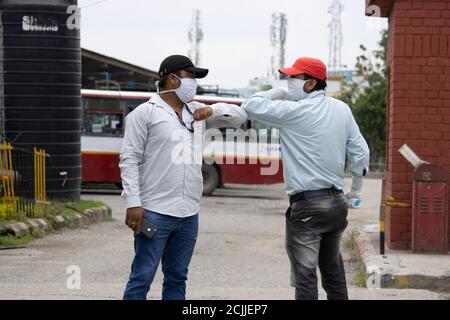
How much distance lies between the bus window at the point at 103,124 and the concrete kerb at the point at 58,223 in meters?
8.51

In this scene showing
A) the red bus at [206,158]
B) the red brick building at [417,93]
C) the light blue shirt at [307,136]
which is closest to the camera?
the light blue shirt at [307,136]

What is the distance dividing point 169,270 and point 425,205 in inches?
218

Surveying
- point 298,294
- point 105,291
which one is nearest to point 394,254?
point 105,291

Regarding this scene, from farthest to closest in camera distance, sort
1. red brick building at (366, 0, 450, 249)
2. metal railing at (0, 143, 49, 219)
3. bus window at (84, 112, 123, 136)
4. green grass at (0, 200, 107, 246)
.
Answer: bus window at (84, 112, 123, 136), metal railing at (0, 143, 49, 219), green grass at (0, 200, 107, 246), red brick building at (366, 0, 450, 249)

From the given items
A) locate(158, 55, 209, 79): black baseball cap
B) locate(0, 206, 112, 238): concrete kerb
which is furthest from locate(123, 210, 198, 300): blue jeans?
locate(0, 206, 112, 238): concrete kerb

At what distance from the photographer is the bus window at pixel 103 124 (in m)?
25.8

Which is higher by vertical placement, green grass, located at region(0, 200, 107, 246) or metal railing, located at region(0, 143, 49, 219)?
metal railing, located at region(0, 143, 49, 219)

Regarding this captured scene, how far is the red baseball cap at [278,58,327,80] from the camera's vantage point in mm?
6543

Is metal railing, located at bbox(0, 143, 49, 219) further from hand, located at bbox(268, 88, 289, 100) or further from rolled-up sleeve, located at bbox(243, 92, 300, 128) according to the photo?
rolled-up sleeve, located at bbox(243, 92, 300, 128)

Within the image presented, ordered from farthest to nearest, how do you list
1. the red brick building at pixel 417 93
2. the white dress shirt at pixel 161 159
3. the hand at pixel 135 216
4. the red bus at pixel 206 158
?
the red bus at pixel 206 158
the red brick building at pixel 417 93
the white dress shirt at pixel 161 159
the hand at pixel 135 216

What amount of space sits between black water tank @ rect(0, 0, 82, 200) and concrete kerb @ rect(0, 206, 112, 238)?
87 cm

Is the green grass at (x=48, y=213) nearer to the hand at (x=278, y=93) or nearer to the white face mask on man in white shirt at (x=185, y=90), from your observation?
the white face mask on man in white shirt at (x=185, y=90)

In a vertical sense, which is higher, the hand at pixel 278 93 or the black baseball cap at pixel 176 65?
the black baseball cap at pixel 176 65

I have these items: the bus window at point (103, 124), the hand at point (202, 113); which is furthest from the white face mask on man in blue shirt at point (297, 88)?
the bus window at point (103, 124)
